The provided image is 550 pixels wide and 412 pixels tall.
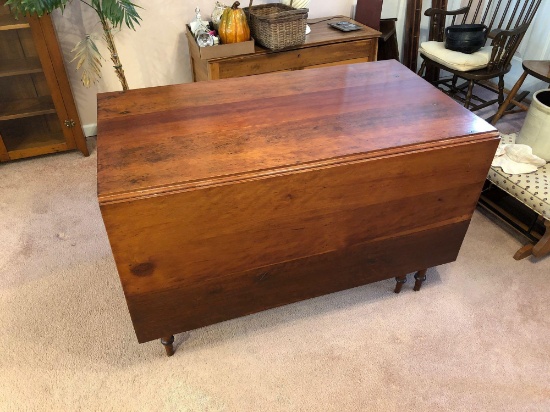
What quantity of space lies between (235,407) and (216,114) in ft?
3.04

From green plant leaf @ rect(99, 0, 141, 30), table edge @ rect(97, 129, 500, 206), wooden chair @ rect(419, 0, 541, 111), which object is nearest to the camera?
table edge @ rect(97, 129, 500, 206)

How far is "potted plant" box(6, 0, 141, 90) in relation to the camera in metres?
Answer: 1.85

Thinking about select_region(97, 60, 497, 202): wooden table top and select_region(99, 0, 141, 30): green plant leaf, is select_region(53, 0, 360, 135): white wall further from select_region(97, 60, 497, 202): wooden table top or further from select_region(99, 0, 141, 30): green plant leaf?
select_region(97, 60, 497, 202): wooden table top

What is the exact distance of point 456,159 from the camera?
Result: 1.35 meters

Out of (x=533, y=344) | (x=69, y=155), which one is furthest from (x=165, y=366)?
(x=69, y=155)

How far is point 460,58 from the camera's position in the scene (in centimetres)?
260

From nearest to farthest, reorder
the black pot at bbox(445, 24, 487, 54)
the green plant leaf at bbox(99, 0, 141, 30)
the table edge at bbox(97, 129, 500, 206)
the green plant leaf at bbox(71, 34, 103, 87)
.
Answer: the table edge at bbox(97, 129, 500, 206) < the green plant leaf at bbox(99, 0, 141, 30) < the green plant leaf at bbox(71, 34, 103, 87) < the black pot at bbox(445, 24, 487, 54)

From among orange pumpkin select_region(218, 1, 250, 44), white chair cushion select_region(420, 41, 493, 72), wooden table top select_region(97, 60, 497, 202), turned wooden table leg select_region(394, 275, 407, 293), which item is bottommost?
turned wooden table leg select_region(394, 275, 407, 293)

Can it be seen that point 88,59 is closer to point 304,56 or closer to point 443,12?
point 304,56

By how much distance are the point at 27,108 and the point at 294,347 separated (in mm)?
1846

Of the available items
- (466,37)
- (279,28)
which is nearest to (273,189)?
(279,28)

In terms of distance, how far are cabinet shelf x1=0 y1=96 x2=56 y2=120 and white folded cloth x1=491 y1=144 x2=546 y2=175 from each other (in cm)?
221

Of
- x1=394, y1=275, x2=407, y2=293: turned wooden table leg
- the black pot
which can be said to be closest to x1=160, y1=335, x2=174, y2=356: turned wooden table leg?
x1=394, y1=275, x2=407, y2=293: turned wooden table leg

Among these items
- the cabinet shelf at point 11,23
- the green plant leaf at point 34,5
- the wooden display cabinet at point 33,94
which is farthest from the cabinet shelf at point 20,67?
the green plant leaf at point 34,5
